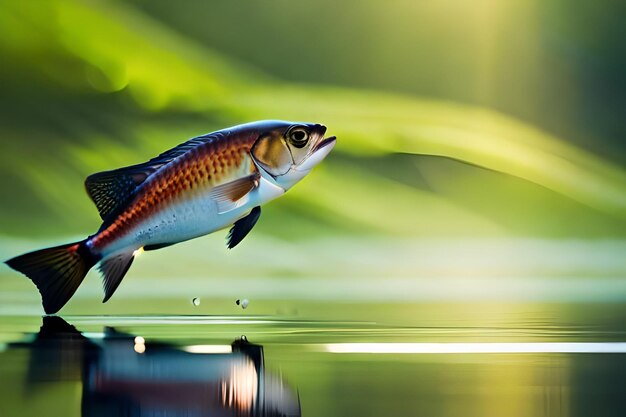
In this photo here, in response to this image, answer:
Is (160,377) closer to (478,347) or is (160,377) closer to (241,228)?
(241,228)

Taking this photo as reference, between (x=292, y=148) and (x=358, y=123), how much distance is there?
980 millimetres

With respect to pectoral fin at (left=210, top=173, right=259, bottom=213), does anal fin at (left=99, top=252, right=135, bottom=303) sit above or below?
below

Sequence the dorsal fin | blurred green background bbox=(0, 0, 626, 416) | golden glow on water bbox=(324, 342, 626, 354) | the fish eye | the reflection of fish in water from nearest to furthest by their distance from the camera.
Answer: the reflection of fish in water → golden glow on water bbox=(324, 342, 626, 354) → the fish eye → the dorsal fin → blurred green background bbox=(0, 0, 626, 416)

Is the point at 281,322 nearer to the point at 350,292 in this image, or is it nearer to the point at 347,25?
the point at 350,292

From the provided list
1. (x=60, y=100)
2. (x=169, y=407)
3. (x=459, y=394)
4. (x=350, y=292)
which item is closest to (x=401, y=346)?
(x=459, y=394)

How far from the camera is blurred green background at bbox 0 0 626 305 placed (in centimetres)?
282

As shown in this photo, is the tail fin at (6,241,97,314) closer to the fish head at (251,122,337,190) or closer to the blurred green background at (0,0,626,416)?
the fish head at (251,122,337,190)

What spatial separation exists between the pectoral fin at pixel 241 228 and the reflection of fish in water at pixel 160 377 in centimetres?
22

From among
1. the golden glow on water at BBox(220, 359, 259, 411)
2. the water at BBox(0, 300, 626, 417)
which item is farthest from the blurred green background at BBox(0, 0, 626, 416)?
the golden glow on water at BBox(220, 359, 259, 411)

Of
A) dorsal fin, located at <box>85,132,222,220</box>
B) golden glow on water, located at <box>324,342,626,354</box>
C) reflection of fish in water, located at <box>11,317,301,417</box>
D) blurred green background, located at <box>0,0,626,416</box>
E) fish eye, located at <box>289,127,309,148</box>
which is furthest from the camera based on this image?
blurred green background, located at <box>0,0,626,416</box>

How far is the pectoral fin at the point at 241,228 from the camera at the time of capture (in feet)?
6.37

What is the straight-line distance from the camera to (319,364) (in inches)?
61.8

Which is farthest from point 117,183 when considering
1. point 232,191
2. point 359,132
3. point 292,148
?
point 359,132

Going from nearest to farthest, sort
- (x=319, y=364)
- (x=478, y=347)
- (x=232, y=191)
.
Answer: (x=319, y=364)
(x=478, y=347)
(x=232, y=191)
